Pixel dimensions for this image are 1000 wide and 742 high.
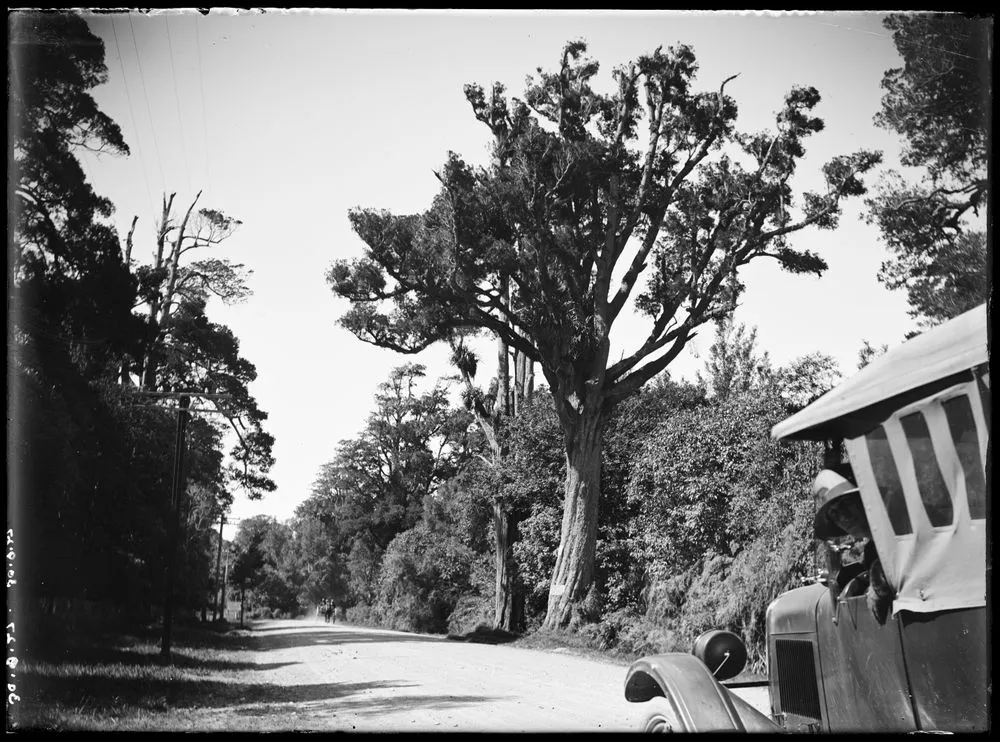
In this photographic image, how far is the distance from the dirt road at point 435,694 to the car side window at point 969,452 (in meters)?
3.70

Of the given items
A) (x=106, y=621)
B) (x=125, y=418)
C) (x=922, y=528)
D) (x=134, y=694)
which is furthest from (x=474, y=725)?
(x=106, y=621)

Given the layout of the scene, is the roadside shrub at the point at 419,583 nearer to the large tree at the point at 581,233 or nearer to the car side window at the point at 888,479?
the large tree at the point at 581,233

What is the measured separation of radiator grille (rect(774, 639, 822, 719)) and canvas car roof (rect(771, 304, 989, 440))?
147cm

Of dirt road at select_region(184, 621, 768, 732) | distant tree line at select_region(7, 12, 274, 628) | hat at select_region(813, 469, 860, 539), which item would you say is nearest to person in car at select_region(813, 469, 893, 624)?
hat at select_region(813, 469, 860, 539)

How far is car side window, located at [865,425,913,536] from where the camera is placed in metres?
3.84

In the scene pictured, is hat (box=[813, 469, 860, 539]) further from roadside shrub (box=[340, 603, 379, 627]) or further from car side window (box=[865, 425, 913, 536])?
roadside shrub (box=[340, 603, 379, 627])

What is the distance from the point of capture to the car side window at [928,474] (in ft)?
12.0

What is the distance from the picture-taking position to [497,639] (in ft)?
85.9

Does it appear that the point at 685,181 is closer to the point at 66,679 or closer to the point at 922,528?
the point at 66,679

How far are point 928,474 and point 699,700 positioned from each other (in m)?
1.98

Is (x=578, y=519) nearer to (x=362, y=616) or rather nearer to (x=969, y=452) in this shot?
(x=969, y=452)

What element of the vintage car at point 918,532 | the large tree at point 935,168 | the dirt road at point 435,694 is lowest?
the dirt road at point 435,694

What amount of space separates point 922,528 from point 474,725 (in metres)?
5.99

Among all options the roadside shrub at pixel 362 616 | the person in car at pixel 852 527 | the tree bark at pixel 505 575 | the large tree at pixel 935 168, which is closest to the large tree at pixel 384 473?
the roadside shrub at pixel 362 616
